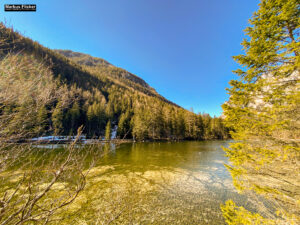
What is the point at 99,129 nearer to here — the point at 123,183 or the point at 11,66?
the point at 123,183

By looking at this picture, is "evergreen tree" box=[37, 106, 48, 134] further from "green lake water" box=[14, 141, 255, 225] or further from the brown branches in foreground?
"green lake water" box=[14, 141, 255, 225]

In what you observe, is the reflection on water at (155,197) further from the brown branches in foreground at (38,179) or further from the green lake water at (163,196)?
the brown branches in foreground at (38,179)

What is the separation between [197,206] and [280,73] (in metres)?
6.31

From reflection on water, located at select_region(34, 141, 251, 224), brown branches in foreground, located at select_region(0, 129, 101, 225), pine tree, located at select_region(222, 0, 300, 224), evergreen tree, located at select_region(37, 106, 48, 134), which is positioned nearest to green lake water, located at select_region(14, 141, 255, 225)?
reflection on water, located at select_region(34, 141, 251, 224)

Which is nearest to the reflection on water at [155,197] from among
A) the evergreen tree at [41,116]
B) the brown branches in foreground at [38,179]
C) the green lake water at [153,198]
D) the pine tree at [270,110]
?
the green lake water at [153,198]

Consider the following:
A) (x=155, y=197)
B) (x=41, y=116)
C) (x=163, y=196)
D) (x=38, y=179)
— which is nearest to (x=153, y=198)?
(x=155, y=197)

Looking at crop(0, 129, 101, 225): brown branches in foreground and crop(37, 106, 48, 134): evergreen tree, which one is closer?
crop(0, 129, 101, 225): brown branches in foreground

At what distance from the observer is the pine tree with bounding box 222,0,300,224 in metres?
3.57

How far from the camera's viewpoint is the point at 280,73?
13.0 feet

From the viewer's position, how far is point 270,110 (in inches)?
159

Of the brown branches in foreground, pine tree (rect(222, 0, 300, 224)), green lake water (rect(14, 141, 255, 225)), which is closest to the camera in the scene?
the brown branches in foreground

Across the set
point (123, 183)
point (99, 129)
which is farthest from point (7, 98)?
point (99, 129)

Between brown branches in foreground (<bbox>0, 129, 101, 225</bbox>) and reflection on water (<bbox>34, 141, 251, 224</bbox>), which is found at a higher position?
brown branches in foreground (<bbox>0, 129, 101, 225</bbox>)

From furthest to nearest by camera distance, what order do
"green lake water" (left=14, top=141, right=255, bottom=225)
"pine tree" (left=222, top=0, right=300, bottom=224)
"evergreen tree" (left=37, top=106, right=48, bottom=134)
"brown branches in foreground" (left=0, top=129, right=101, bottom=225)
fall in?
"green lake water" (left=14, top=141, right=255, bottom=225) < "pine tree" (left=222, top=0, right=300, bottom=224) < "evergreen tree" (left=37, top=106, right=48, bottom=134) < "brown branches in foreground" (left=0, top=129, right=101, bottom=225)
